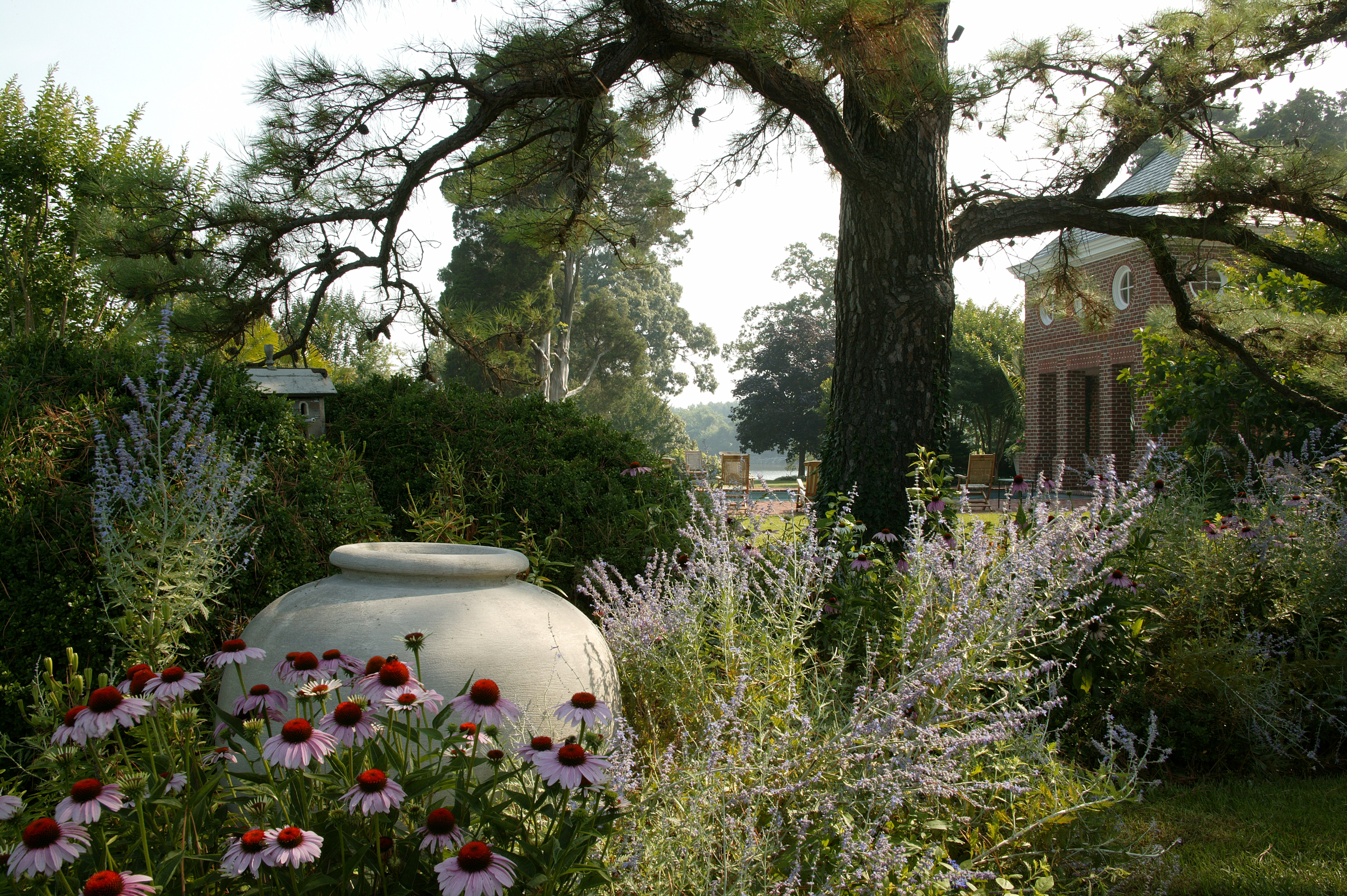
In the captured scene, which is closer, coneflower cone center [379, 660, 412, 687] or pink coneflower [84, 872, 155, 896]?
pink coneflower [84, 872, 155, 896]

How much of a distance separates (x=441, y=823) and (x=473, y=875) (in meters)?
0.14

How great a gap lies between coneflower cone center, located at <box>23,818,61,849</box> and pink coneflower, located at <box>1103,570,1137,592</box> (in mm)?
3549

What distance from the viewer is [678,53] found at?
559cm

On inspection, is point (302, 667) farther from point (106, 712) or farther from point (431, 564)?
point (431, 564)

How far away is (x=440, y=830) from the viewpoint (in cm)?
135

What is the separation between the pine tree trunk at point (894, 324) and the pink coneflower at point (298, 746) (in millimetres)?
4135

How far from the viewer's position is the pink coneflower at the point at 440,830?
134 cm

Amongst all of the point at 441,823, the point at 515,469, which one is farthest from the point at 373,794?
the point at 515,469

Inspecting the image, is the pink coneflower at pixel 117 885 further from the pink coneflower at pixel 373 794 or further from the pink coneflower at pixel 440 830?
the pink coneflower at pixel 440 830

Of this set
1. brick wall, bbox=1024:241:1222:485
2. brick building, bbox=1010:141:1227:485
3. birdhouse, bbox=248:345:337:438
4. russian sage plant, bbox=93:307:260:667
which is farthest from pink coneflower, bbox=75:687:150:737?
brick wall, bbox=1024:241:1222:485

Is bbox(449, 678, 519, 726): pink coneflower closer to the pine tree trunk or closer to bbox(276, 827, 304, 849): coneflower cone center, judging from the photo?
bbox(276, 827, 304, 849): coneflower cone center

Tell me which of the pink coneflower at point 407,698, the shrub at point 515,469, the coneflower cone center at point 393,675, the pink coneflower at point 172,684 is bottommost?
the pink coneflower at point 407,698

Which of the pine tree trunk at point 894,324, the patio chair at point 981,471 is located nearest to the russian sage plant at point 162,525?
the pine tree trunk at point 894,324

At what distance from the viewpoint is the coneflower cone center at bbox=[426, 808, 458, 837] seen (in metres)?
1.34
